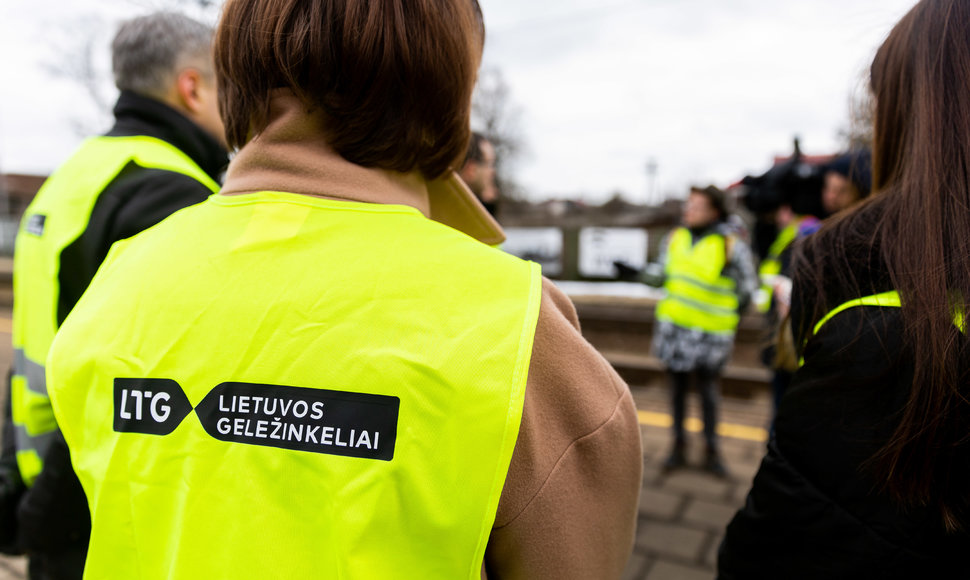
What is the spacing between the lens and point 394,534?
753 millimetres

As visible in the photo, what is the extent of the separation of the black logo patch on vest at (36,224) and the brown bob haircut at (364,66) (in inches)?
31.6

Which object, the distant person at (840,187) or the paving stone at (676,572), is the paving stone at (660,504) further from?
the distant person at (840,187)

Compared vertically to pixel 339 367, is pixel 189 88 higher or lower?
higher

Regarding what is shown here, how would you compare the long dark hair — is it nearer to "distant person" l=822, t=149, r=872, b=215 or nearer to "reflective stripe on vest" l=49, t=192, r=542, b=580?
"reflective stripe on vest" l=49, t=192, r=542, b=580

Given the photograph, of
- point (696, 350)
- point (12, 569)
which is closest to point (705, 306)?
point (696, 350)

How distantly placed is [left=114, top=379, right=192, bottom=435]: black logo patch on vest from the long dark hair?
1047 mm

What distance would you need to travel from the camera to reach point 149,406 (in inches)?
33.3

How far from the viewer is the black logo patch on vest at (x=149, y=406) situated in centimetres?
83

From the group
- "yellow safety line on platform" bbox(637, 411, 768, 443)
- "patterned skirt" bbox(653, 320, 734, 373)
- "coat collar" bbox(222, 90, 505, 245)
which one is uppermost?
"coat collar" bbox(222, 90, 505, 245)

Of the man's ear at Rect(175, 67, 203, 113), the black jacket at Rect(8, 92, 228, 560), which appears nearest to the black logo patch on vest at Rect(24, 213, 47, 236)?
the black jacket at Rect(8, 92, 228, 560)

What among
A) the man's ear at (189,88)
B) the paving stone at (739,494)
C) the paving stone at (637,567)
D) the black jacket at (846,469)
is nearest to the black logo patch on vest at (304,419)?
the black jacket at (846,469)

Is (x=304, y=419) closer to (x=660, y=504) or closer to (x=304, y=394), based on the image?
(x=304, y=394)

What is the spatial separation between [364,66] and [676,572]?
110 inches

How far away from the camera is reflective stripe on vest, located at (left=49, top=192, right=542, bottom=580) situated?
2.46 feet
